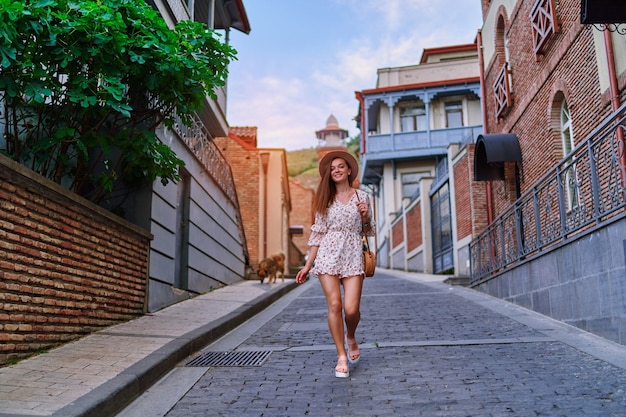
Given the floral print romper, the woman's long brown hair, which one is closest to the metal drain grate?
the floral print romper

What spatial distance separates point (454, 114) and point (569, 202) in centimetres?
2142

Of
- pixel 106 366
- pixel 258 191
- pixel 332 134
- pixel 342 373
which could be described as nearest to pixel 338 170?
pixel 342 373

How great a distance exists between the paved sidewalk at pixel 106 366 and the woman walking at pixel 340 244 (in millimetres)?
1577

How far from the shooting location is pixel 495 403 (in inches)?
156

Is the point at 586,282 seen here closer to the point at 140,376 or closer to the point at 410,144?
the point at 140,376

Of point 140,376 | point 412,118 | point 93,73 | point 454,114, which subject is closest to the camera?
point 140,376

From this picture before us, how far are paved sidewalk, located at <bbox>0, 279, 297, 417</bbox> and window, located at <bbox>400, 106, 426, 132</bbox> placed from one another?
23.6 metres

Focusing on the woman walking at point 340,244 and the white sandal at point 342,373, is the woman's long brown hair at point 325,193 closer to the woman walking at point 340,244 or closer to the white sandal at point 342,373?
the woman walking at point 340,244

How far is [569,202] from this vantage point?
9.59m

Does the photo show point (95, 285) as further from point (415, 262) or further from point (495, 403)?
point (415, 262)

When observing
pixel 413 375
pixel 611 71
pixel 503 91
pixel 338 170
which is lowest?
pixel 413 375

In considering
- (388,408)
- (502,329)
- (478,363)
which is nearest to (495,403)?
(388,408)

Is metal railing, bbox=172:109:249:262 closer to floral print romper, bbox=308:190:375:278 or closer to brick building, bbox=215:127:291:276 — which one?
floral print romper, bbox=308:190:375:278

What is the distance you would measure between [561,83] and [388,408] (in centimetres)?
818
